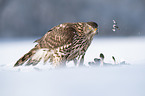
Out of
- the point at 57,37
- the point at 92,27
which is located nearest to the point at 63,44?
the point at 57,37

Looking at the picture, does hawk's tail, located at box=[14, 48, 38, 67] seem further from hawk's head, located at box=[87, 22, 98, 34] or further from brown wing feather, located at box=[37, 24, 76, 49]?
hawk's head, located at box=[87, 22, 98, 34]

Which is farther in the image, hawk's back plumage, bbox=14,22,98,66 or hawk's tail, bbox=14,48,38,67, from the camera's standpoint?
hawk's tail, bbox=14,48,38,67

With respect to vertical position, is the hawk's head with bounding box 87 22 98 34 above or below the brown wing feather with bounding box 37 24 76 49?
above

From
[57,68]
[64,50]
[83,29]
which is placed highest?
[83,29]

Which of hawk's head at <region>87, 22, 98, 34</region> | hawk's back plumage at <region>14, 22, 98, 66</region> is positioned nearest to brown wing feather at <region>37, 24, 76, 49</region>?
hawk's back plumage at <region>14, 22, 98, 66</region>

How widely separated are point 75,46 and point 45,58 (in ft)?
0.87

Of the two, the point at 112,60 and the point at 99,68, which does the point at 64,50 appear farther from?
the point at 112,60

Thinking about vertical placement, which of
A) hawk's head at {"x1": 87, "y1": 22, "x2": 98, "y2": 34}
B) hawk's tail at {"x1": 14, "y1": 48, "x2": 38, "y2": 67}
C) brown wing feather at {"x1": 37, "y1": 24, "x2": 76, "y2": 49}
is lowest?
hawk's tail at {"x1": 14, "y1": 48, "x2": 38, "y2": 67}

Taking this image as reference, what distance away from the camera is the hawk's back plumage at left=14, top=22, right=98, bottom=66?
1.90m

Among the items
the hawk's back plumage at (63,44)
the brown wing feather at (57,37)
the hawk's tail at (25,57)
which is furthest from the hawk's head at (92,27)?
the hawk's tail at (25,57)

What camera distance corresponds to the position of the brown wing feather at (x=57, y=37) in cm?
189

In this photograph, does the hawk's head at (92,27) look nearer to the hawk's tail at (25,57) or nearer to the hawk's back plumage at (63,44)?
the hawk's back plumage at (63,44)

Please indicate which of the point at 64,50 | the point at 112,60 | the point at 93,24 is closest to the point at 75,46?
the point at 64,50

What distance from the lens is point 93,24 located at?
1.91 metres
